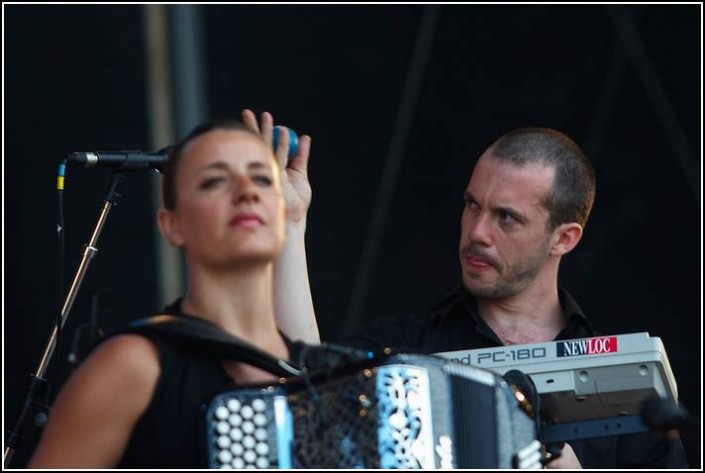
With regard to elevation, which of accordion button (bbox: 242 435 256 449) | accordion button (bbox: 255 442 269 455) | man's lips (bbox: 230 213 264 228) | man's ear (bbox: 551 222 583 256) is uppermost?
man's ear (bbox: 551 222 583 256)

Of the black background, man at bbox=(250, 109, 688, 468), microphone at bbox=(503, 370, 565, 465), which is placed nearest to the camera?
microphone at bbox=(503, 370, 565, 465)

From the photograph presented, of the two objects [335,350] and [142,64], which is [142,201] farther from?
[335,350]

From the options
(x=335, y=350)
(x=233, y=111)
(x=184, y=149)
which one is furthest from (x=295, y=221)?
(x=233, y=111)

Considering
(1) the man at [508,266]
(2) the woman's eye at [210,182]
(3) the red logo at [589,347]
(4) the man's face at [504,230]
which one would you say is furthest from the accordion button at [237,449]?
(4) the man's face at [504,230]

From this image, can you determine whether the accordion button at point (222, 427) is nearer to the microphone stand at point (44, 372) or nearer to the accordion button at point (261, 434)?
the accordion button at point (261, 434)

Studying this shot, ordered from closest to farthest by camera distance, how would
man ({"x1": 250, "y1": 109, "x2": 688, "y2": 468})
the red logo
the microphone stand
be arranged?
1. the red logo
2. the microphone stand
3. man ({"x1": 250, "y1": 109, "x2": 688, "y2": 468})

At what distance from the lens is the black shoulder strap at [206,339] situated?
3334 millimetres

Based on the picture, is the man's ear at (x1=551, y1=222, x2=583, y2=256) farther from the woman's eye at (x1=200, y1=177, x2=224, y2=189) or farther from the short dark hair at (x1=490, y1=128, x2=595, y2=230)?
the woman's eye at (x1=200, y1=177, x2=224, y2=189)

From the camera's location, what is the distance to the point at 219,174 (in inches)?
134

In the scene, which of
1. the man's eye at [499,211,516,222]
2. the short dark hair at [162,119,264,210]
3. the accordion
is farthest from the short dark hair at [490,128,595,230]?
the accordion

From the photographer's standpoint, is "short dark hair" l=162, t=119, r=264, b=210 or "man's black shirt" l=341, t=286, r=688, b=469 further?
"man's black shirt" l=341, t=286, r=688, b=469

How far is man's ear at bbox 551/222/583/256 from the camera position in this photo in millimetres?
4867

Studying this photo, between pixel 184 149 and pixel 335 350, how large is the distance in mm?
624

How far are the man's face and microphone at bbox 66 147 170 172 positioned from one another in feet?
3.51
